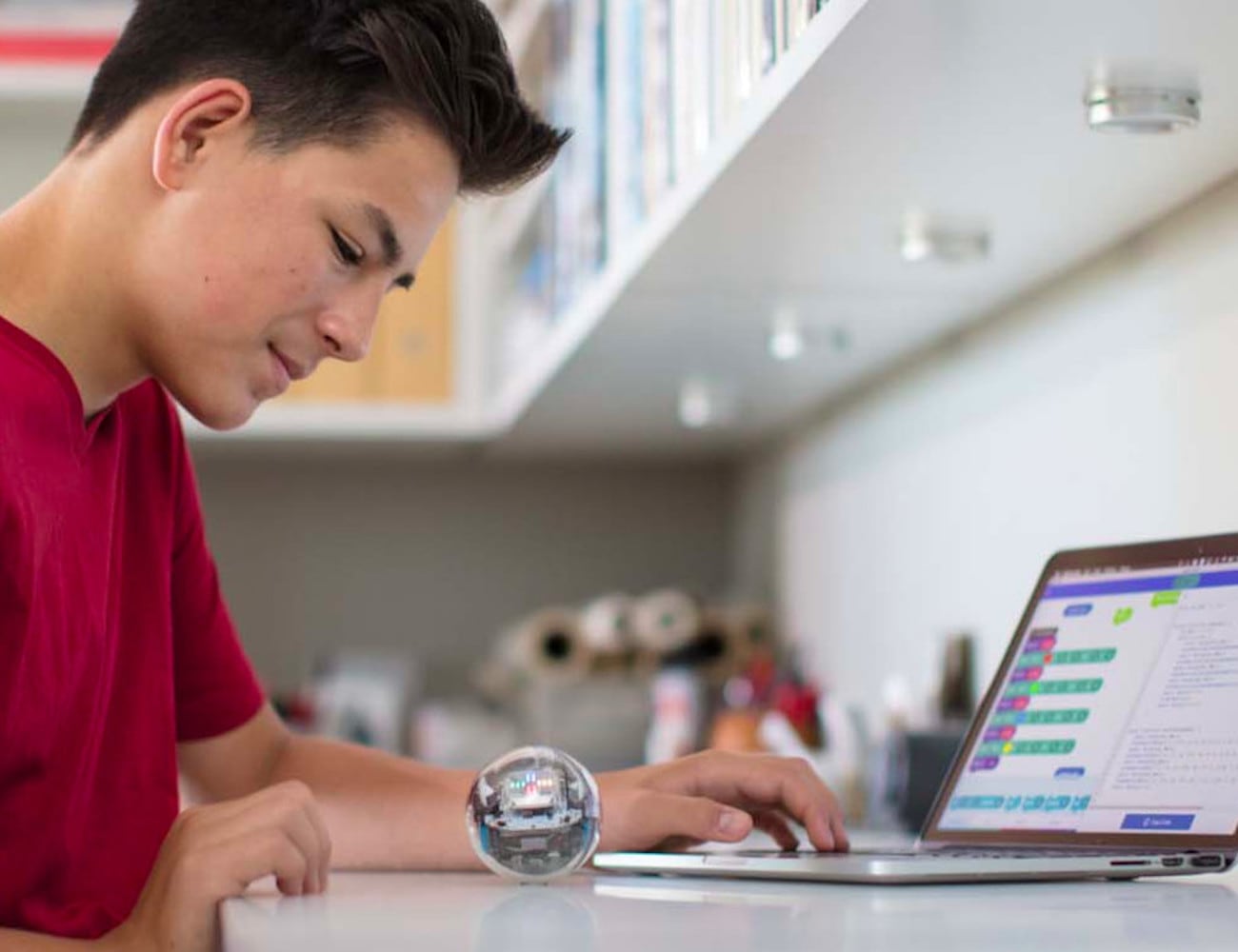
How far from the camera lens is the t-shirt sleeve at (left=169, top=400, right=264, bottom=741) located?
1329mm

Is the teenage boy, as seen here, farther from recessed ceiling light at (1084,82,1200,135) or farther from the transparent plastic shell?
recessed ceiling light at (1084,82,1200,135)

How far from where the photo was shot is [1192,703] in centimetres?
106

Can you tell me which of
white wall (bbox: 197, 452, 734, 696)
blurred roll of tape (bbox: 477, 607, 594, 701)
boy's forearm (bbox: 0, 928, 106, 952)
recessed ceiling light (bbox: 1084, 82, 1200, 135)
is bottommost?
blurred roll of tape (bbox: 477, 607, 594, 701)

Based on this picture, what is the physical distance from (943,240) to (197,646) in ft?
2.18

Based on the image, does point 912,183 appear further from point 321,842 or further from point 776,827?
point 321,842

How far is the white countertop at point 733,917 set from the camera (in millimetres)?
733

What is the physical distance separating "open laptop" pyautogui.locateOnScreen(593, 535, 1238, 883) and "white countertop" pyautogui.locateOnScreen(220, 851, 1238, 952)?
2 cm

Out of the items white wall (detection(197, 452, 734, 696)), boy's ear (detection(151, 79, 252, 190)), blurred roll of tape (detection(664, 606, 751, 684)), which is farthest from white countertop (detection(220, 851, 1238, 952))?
white wall (detection(197, 452, 734, 696))

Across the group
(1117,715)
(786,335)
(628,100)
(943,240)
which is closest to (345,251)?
(1117,715)

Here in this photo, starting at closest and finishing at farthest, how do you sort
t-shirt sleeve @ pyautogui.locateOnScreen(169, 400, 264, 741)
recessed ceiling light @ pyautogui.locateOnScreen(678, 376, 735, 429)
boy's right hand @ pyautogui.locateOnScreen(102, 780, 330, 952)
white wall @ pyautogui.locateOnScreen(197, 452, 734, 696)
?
boy's right hand @ pyautogui.locateOnScreen(102, 780, 330, 952) < t-shirt sleeve @ pyautogui.locateOnScreen(169, 400, 264, 741) < recessed ceiling light @ pyautogui.locateOnScreen(678, 376, 735, 429) < white wall @ pyautogui.locateOnScreen(197, 452, 734, 696)

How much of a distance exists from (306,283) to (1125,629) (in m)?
0.50

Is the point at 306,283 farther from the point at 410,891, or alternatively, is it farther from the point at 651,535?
the point at 651,535

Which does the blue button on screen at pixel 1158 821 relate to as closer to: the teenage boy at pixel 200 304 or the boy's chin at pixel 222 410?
the teenage boy at pixel 200 304

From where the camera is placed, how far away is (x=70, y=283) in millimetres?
1120
